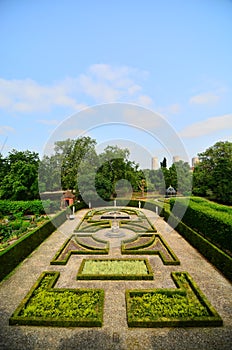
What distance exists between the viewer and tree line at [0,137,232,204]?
95.4 feet

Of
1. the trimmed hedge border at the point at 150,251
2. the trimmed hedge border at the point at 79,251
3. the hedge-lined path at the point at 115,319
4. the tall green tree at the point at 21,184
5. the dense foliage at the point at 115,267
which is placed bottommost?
the hedge-lined path at the point at 115,319

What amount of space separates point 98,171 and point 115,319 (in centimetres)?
2525

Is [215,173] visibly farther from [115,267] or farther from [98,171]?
[115,267]

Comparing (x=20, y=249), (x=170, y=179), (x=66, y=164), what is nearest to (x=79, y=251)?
(x=20, y=249)

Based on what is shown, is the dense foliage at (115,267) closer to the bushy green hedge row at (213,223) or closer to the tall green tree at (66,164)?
the bushy green hedge row at (213,223)

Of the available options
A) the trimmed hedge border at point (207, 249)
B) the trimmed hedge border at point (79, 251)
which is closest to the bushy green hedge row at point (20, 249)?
the trimmed hedge border at point (79, 251)

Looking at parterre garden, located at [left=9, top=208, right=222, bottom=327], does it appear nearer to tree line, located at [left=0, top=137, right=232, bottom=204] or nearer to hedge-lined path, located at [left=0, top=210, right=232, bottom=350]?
hedge-lined path, located at [left=0, top=210, right=232, bottom=350]

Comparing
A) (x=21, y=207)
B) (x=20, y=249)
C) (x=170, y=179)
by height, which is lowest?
(x=20, y=249)

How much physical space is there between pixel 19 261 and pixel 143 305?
270 inches

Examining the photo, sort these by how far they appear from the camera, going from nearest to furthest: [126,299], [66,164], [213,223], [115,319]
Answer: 1. [115,319]
2. [126,299]
3. [213,223]
4. [66,164]

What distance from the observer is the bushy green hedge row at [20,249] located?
30.9 feet

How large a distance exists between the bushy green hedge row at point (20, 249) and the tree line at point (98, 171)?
41.8ft

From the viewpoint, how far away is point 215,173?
32312mm

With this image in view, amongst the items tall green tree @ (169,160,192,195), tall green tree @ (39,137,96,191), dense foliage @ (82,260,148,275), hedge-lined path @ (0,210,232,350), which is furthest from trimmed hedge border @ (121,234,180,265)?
tall green tree @ (169,160,192,195)
